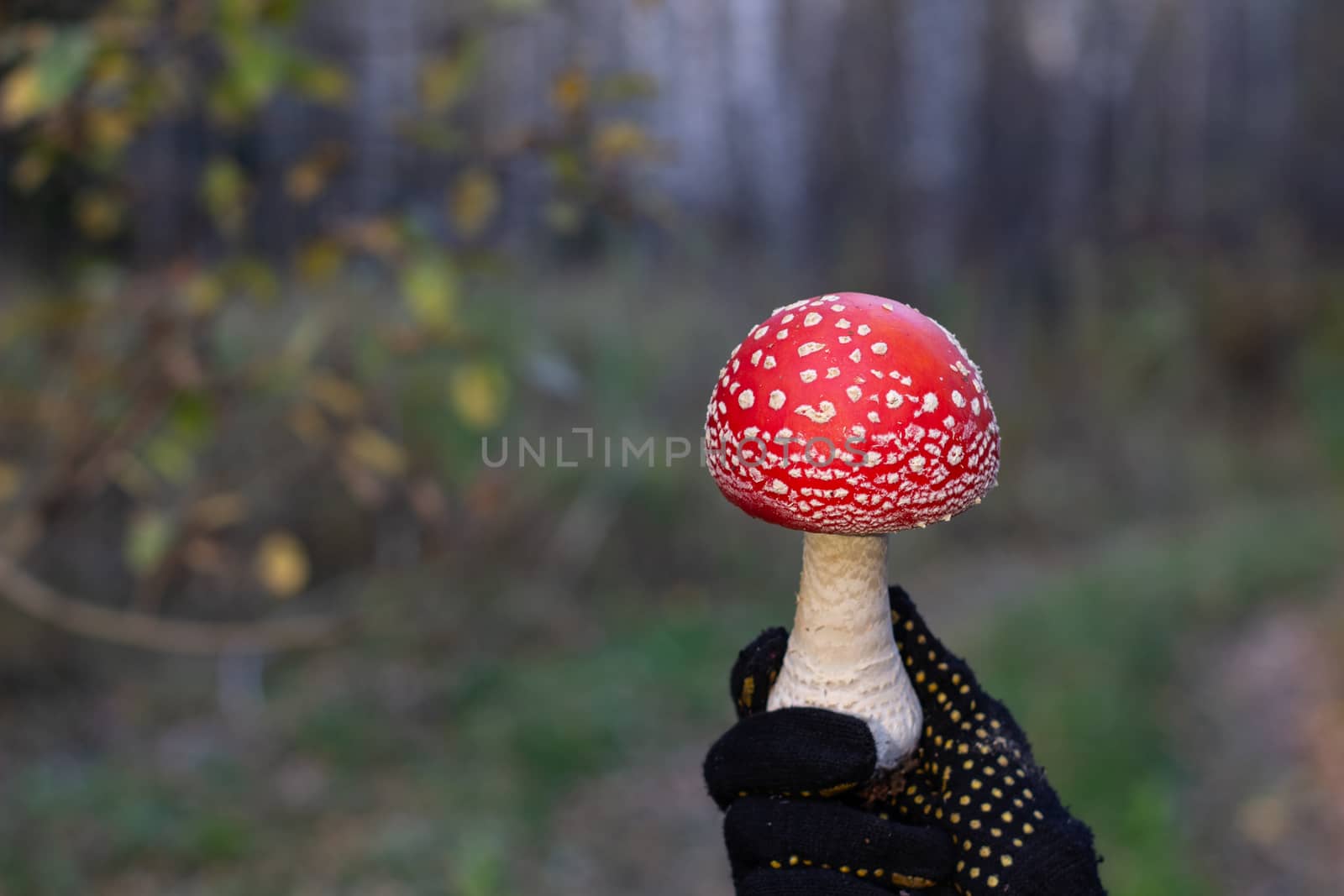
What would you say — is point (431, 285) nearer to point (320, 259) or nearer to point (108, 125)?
point (320, 259)

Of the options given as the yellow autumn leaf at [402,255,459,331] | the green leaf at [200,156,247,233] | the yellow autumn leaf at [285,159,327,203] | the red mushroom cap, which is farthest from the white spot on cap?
the green leaf at [200,156,247,233]

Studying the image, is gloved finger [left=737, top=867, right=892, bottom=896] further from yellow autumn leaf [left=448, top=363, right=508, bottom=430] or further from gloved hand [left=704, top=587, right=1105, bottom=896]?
yellow autumn leaf [left=448, top=363, right=508, bottom=430]

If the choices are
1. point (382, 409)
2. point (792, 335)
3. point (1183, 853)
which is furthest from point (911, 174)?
point (792, 335)

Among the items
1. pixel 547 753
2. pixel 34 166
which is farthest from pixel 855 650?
pixel 547 753

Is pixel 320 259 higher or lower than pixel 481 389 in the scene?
higher

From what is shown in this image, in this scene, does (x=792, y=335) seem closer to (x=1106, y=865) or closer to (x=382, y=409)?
(x=1106, y=865)

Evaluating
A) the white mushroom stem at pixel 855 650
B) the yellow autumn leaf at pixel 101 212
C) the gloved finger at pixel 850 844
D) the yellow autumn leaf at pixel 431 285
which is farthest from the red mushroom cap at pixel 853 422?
the yellow autumn leaf at pixel 101 212

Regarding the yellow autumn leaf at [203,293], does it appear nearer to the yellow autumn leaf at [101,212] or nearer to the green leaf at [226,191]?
the green leaf at [226,191]
